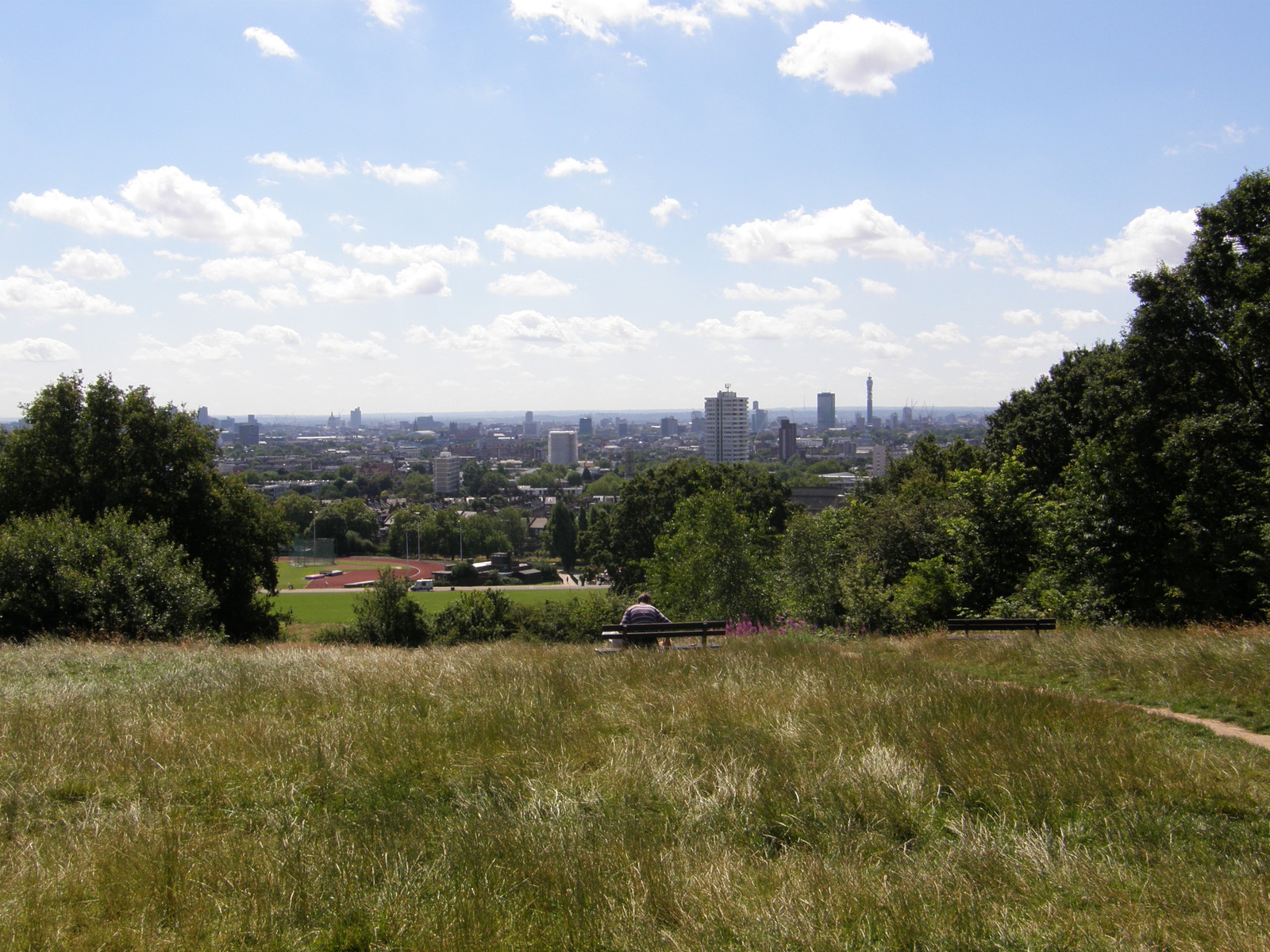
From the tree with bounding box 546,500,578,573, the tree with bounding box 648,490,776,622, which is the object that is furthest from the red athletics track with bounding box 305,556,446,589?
the tree with bounding box 648,490,776,622

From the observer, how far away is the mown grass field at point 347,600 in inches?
2283

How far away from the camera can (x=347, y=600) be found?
69688 millimetres

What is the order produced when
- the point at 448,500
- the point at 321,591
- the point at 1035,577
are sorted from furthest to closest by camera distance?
the point at 448,500, the point at 321,591, the point at 1035,577

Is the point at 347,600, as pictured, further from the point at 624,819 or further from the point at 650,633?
the point at 624,819

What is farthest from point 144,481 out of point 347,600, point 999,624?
point 347,600

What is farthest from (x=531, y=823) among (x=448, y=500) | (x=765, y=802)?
(x=448, y=500)

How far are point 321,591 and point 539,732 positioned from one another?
74.7m

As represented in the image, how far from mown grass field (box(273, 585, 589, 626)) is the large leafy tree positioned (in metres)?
24.6

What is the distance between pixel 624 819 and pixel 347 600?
227 ft

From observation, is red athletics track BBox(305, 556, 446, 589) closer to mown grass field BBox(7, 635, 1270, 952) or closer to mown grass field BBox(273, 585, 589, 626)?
mown grass field BBox(273, 585, 589, 626)

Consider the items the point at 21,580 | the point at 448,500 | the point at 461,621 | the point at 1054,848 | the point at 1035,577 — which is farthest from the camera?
the point at 448,500

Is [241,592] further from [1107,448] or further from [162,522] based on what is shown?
[1107,448]

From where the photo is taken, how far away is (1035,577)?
76.5 feet

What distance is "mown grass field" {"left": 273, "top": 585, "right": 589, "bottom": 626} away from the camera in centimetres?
5800
